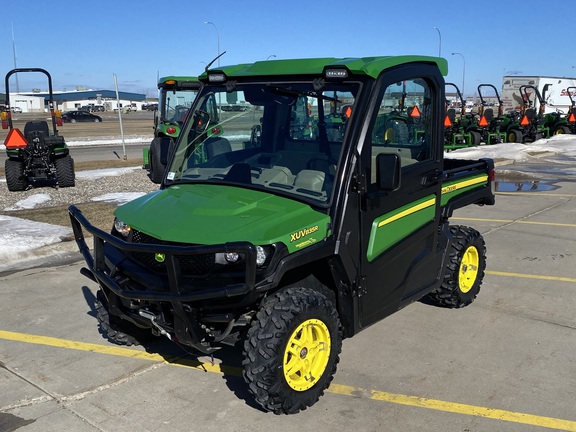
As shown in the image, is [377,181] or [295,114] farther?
[295,114]

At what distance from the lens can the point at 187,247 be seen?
3.30m

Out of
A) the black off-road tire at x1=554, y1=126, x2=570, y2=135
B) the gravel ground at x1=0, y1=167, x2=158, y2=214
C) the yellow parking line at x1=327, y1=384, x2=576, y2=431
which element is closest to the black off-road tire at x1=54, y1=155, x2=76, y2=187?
the gravel ground at x1=0, y1=167, x2=158, y2=214

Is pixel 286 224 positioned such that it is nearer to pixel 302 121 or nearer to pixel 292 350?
pixel 292 350

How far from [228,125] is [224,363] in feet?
5.99

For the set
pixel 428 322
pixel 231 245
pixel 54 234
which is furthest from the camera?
pixel 54 234

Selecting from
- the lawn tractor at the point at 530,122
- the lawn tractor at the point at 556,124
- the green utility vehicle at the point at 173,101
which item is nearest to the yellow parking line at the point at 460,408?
the green utility vehicle at the point at 173,101

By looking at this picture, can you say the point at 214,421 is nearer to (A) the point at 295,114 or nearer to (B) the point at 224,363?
(B) the point at 224,363

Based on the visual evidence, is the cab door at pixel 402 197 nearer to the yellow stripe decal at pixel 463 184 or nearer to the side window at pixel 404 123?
the side window at pixel 404 123

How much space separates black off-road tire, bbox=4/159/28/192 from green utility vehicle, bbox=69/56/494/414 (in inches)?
350

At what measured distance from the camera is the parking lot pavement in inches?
145

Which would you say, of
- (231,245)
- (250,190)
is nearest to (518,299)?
(250,190)

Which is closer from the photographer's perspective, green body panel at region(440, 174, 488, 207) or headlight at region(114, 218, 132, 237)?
headlight at region(114, 218, 132, 237)

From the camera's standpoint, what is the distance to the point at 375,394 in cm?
401

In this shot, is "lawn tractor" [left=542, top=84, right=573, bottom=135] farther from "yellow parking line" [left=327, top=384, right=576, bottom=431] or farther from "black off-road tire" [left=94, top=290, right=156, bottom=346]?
"black off-road tire" [left=94, top=290, right=156, bottom=346]
